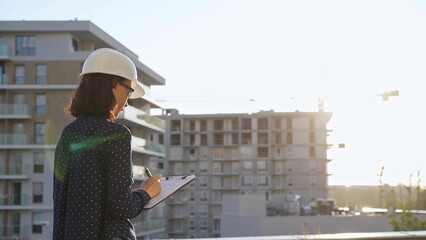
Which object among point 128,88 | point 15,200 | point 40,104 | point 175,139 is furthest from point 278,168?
point 128,88

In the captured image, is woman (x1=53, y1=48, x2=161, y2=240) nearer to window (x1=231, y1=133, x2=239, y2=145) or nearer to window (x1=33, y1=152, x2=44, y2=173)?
window (x1=33, y1=152, x2=44, y2=173)

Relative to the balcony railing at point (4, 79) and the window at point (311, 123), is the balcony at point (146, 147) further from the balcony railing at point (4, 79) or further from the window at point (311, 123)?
the window at point (311, 123)

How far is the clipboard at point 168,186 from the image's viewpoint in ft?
7.31

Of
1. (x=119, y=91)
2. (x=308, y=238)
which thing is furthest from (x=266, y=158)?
(x=119, y=91)

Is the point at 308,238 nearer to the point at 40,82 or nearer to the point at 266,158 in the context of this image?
the point at 40,82

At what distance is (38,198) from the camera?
3444 cm

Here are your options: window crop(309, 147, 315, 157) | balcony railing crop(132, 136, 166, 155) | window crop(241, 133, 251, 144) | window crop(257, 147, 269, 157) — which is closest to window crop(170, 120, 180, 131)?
window crop(241, 133, 251, 144)

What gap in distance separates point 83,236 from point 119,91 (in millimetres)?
535

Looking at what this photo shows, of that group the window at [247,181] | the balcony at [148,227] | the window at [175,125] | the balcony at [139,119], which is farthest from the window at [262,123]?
the balcony at [148,227]

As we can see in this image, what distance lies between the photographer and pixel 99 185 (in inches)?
81.4

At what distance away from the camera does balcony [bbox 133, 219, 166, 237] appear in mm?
36903

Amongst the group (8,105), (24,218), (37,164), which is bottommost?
(24,218)

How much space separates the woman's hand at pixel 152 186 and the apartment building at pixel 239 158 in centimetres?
6530

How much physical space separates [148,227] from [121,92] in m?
37.7
